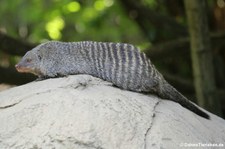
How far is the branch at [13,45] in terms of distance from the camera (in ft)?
16.8

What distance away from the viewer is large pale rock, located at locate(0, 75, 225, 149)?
280 centimetres

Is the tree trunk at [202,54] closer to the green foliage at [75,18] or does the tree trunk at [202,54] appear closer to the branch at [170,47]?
the branch at [170,47]

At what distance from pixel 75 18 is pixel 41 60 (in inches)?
112

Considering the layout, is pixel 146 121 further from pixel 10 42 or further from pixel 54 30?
pixel 54 30

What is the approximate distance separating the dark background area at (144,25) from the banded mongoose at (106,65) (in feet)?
6.20

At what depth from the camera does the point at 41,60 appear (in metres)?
3.91

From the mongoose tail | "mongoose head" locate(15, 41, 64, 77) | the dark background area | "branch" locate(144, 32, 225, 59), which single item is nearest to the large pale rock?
the mongoose tail

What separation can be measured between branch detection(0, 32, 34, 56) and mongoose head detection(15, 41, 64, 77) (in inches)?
48.2

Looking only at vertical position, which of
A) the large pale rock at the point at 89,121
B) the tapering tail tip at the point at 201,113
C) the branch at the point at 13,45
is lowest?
the tapering tail tip at the point at 201,113

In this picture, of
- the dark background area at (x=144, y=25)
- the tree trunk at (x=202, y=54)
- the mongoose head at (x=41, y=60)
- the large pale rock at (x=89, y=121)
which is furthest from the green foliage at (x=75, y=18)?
the large pale rock at (x=89, y=121)

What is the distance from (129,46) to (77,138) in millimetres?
1109

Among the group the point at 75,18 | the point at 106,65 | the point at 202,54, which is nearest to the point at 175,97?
the point at 106,65

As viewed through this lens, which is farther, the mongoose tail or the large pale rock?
the mongoose tail

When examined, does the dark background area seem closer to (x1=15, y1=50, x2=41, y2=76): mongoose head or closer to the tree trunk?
the tree trunk
